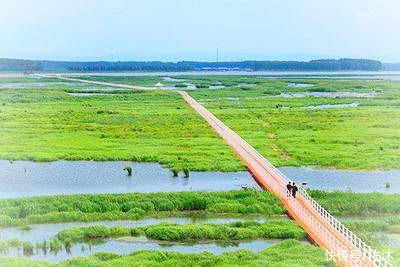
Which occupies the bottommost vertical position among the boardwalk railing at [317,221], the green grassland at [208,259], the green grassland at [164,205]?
the green grassland at [208,259]

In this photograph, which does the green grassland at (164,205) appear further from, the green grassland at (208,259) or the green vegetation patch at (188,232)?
the green grassland at (208,259)

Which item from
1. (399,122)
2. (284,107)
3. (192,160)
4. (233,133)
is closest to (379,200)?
(192,160)

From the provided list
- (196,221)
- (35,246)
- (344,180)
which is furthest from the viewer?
(344,180)

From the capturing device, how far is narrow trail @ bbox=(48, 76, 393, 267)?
17828mm

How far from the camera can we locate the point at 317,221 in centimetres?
2294

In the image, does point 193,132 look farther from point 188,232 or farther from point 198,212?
point 188,232

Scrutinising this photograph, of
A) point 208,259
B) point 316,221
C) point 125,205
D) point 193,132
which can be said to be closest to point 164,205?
point 125,205

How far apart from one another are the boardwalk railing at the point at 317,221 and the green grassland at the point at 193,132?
266 cm

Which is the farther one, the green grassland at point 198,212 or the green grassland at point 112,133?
the green grassland at point 112,133

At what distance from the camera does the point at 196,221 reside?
26406 mm

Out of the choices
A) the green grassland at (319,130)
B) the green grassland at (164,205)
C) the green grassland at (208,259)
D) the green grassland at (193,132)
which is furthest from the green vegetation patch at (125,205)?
the green grassland at (319,130)

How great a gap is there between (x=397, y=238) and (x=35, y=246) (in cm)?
1454

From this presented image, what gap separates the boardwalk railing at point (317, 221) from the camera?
1783cm

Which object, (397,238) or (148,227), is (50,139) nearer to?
(148,227)
